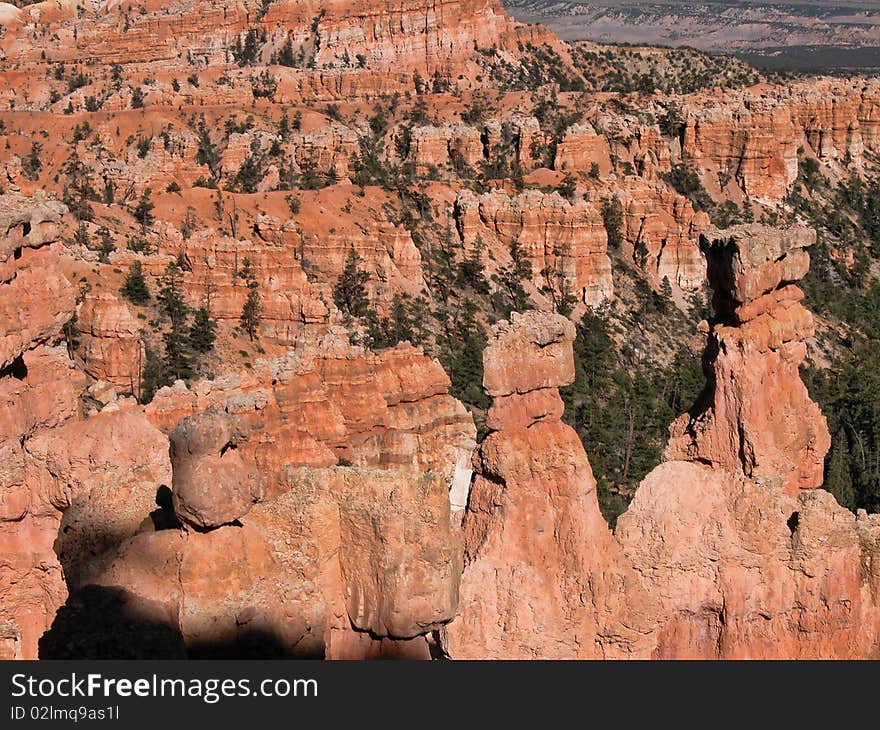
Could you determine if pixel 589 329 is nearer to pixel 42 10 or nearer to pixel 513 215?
pixel 513 215

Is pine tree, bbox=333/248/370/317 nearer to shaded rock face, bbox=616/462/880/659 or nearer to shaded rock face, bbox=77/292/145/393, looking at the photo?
shaded rock face, bbox=77/292/145/393

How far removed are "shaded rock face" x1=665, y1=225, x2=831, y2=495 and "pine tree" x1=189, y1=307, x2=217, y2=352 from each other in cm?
2823

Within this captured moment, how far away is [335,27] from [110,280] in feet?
356

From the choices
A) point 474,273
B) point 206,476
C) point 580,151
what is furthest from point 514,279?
point 206,476

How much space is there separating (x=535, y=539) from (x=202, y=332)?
3175cm

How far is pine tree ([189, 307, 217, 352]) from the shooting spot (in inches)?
1815

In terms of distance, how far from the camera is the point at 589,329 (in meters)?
72.4

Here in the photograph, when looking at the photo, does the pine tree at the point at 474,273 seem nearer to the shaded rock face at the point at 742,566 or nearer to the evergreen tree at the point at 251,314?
the evergreen tree at the point at 251,314

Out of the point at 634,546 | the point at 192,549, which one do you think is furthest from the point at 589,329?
the point at 192,549

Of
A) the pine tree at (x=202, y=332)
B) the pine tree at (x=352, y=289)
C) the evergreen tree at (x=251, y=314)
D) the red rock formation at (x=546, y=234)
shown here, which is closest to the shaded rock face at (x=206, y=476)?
the pine tree at (x=202, y=332)

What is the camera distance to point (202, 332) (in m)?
46.6

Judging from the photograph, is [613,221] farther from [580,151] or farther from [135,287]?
[135,287]

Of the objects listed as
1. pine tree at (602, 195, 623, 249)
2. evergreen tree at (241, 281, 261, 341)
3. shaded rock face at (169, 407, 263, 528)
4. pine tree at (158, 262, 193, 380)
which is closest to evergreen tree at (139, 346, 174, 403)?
pine tree at (158, 262, 193, 380)

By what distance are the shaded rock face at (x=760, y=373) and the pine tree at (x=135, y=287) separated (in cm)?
3006
